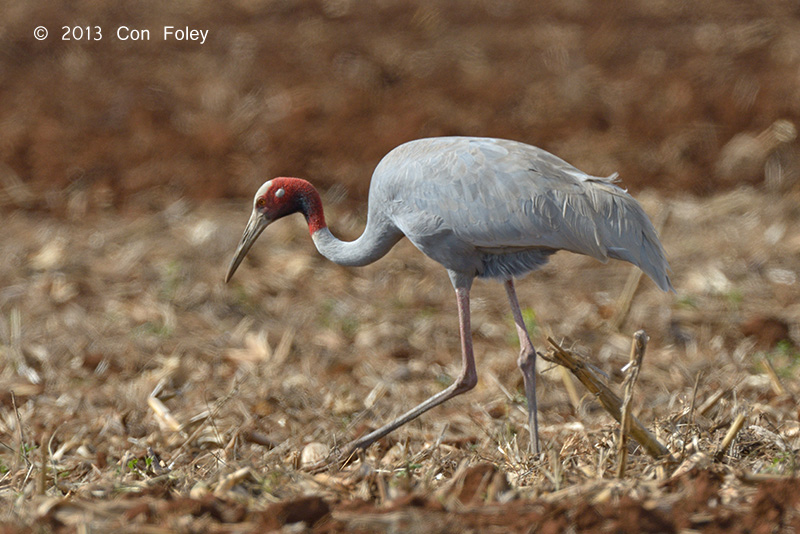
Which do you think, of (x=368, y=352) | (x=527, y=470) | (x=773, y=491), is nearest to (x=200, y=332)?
(x=368, y=352)

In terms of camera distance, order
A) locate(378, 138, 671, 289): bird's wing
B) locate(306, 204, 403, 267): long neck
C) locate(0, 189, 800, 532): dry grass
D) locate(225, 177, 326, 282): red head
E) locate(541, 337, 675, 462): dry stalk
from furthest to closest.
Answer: locate(225, 177, 326, 282): red head < locate(306, 204, 403, 267): long neck < locate(378, 138, 671, 289): bird's wing < locate(541, 337, 675, 462): dry stalk < locate(0, 189, 800, 532): dry grass

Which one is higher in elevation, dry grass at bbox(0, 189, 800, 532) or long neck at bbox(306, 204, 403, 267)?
long neck at bbox(306, 204, 403, 267)

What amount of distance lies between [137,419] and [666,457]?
2.95 m

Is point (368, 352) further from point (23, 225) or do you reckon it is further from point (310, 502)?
point (23, 225)

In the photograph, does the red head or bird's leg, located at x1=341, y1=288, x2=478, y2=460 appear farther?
the red head

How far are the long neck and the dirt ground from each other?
859 millimetres

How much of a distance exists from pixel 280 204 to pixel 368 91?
689 cm

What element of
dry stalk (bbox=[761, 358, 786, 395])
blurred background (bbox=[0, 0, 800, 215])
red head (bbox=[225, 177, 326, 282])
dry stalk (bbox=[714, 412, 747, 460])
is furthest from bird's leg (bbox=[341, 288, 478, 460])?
blurred background (bbox=[0, 0, 800, 215])

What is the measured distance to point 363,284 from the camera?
8.06m

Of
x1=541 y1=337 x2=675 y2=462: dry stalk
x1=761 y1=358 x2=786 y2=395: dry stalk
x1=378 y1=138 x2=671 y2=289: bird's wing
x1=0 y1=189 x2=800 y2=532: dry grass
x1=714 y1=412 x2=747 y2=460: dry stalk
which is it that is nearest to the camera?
x1=0 y1=189 x2=800 y2=532: dry grass

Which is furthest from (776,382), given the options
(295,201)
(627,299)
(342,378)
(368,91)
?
(368,91)

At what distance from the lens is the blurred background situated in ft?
33.9

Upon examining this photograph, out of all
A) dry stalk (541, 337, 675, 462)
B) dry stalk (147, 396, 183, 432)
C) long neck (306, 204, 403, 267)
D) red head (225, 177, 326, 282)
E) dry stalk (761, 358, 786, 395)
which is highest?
red head (225, 177, 326, 282)

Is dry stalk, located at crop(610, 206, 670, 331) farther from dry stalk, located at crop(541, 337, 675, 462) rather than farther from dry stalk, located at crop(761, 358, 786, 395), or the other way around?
dry stalk, located at crop(541, 337, 675, 462)
